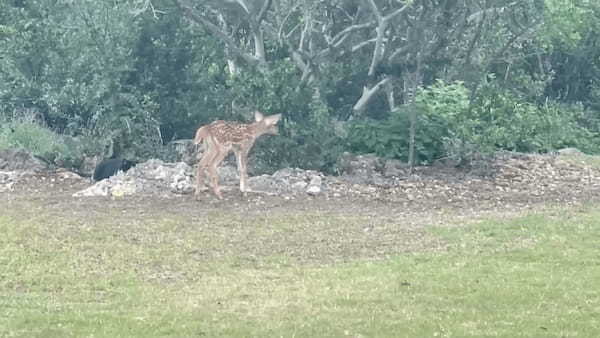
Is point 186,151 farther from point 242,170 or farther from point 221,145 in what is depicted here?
point 242,170

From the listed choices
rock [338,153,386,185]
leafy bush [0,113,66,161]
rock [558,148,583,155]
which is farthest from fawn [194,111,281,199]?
rock [558,148,583,155]

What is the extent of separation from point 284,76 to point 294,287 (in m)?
8.47

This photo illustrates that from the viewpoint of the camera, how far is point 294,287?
36.8 feet

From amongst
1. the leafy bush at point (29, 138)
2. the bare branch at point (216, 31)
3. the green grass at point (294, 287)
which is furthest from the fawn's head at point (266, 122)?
the leafy bush at point (29, 138)

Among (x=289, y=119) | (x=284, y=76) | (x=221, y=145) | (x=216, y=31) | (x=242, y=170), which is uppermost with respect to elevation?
(x=216, y=31)

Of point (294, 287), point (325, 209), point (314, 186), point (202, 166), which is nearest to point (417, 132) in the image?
point (314, 186)

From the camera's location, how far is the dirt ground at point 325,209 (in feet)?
44.1

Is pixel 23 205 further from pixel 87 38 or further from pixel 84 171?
pixel 87 38

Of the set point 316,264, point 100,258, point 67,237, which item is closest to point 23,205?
point 67,237

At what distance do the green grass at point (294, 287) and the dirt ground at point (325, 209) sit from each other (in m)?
0.39

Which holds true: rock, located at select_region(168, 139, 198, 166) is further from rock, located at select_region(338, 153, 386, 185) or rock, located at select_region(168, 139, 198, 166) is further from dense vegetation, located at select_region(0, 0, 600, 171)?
rock, located at select_region(338, 153, 386, 185)

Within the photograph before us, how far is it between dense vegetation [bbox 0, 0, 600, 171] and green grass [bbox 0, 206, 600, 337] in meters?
5.23

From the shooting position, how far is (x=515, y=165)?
1961 centimetres

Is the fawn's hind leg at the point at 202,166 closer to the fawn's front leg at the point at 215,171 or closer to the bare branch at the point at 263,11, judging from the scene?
the fawn's front leg at the point at 215,171
